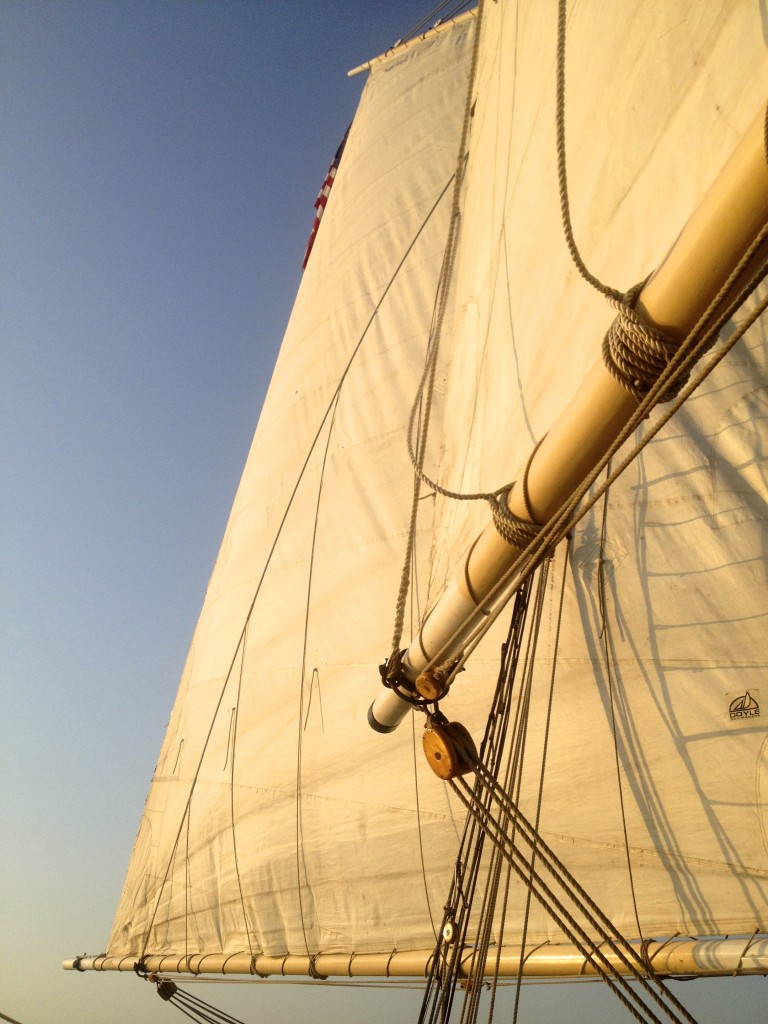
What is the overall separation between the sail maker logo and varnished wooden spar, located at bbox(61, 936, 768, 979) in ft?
2.61

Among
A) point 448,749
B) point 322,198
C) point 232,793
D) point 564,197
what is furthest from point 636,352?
point 322,198

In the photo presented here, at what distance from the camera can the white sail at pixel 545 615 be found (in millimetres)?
2551

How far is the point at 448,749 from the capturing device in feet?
8.66

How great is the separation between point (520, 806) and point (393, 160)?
7.49m

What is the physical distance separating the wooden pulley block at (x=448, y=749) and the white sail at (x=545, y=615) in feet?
1.75

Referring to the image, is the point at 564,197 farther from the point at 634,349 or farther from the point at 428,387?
the point at 428,387

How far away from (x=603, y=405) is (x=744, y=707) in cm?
148

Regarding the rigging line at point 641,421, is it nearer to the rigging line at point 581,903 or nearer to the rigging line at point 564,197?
the rigging line at point 564,197

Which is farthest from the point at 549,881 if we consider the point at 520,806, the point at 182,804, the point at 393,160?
the point at 393,160

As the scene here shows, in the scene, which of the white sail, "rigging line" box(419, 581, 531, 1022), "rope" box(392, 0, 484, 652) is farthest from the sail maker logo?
"rope" box(392, 0, 484, 652)

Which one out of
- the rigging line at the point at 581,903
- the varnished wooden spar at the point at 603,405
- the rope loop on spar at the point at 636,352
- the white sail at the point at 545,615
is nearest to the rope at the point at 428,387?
the white sail at the point at 545,615

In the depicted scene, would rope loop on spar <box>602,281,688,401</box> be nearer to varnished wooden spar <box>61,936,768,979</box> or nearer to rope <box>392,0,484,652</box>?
rope <box>392,0,484,652</box>

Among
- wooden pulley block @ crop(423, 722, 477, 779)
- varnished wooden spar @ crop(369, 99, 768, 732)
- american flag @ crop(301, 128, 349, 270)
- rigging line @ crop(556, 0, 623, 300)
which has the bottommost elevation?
wooden pulley block @ crop(423, 722, 477, 779)

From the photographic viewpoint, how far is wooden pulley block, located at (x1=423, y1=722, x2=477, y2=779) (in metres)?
2.63
